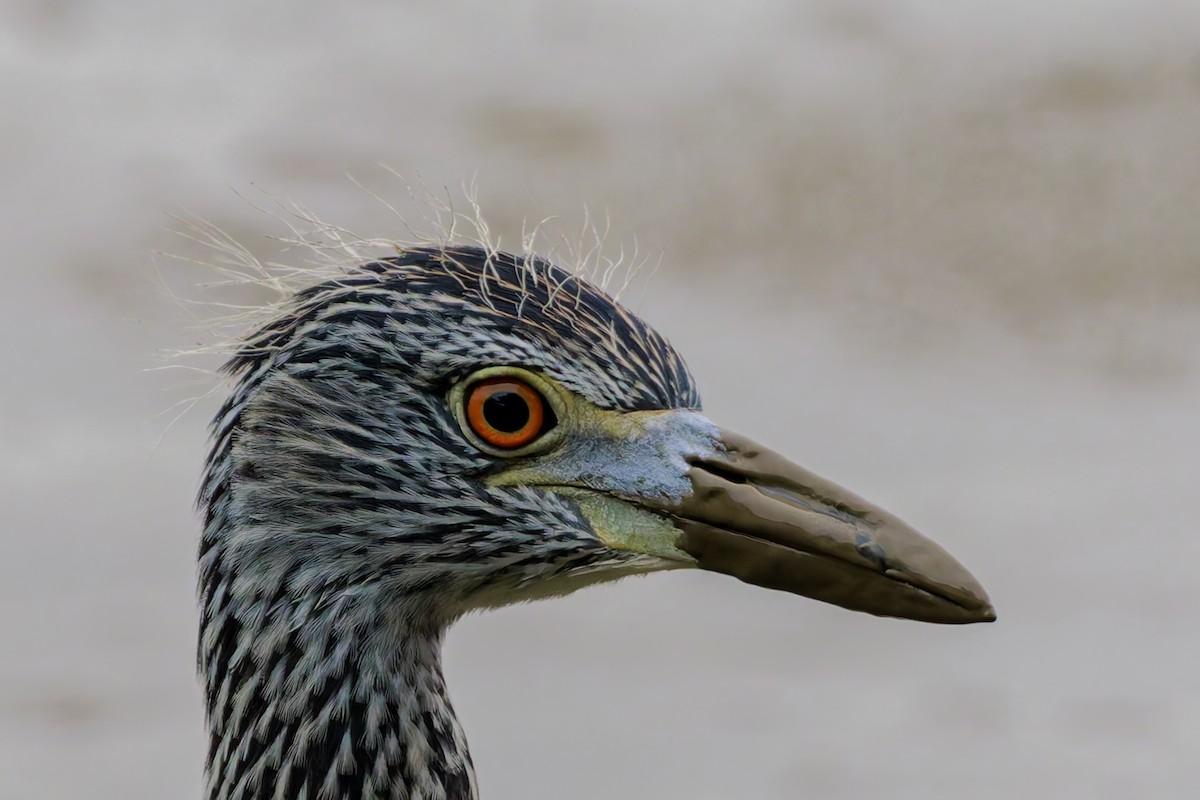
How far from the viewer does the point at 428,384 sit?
3377 mm

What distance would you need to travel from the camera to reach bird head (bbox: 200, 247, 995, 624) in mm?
3336

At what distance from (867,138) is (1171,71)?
6.11 feet

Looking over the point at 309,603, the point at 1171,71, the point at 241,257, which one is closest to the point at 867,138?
the point at 1171,71

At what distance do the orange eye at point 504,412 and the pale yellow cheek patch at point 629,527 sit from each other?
17 cm

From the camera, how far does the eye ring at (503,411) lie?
336 centimetres

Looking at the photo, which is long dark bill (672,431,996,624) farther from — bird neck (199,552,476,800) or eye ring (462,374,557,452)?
bird neck (199,552,476,800)

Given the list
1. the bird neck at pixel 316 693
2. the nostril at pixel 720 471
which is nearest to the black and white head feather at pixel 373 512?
the bird neck at pixel 316 693

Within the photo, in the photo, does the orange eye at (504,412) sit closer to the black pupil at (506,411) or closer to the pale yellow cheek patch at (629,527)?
the black pupil at (506,411)

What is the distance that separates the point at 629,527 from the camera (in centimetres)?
338

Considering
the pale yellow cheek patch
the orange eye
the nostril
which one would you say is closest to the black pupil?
the orange eye

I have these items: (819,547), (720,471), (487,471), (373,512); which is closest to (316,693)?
(373,512)

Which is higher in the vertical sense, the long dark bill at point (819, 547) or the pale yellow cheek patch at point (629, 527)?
the pale yellow cheek patch at point (629, 527)

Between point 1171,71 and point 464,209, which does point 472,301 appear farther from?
point 1171,71

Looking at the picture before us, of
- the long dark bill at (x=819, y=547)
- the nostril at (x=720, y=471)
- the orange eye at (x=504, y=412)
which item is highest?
the orange eye at (x=504, y=412)
